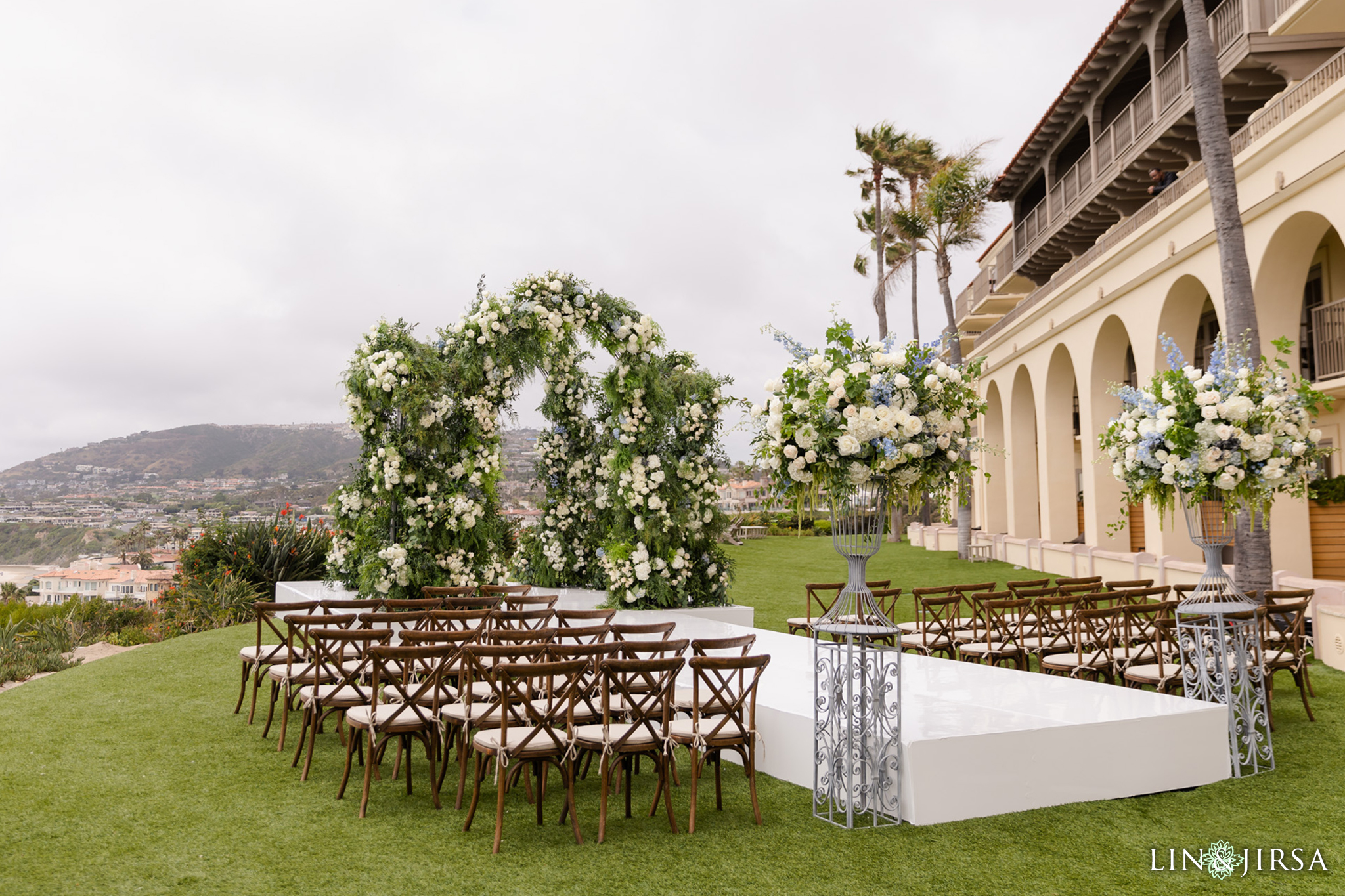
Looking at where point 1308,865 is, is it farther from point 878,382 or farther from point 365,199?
point 365,199

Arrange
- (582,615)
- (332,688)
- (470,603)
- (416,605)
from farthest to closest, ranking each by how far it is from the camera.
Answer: (416,605)
(470,603)
(582,615)
(332,688)

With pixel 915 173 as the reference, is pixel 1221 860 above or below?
below

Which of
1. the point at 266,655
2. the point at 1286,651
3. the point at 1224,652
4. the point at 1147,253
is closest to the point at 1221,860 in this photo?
the point at 1224,652

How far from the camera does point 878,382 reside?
4293 millimetres

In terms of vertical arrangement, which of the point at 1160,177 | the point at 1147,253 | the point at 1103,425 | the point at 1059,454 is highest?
the point at 1160,177

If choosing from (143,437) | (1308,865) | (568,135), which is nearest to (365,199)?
(568,135)

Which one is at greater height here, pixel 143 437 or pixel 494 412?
pixel 143 437

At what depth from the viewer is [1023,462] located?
72.0 ft

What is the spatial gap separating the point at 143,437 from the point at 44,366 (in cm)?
5185

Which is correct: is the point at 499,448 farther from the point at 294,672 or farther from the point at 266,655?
the point at 294,672

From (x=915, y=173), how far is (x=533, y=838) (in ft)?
88.7

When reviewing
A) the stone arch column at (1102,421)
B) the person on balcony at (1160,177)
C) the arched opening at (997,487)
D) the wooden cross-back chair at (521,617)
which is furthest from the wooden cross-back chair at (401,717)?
the arched opening at (997,487)

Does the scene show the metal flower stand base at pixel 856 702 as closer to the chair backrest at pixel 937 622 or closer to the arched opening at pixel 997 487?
the chair backrest at pixel 937 622

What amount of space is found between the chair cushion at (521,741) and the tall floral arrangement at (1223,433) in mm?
4295
